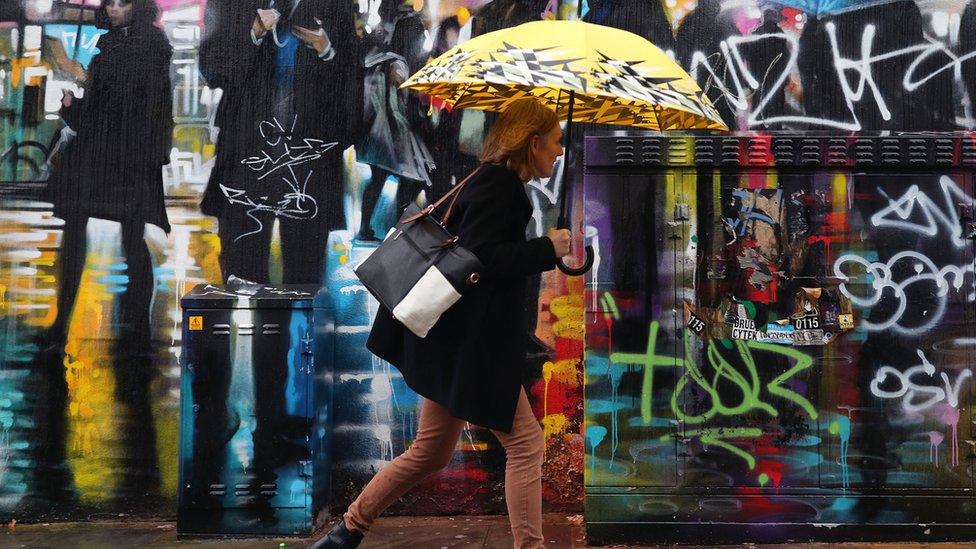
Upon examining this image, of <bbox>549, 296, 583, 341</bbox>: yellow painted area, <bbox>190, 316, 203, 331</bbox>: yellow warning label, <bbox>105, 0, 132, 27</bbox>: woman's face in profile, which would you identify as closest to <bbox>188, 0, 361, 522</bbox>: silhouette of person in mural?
<bbox>105, 0, 132, 27</bbox>: woman's face in profile

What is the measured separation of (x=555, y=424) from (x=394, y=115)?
2020 mm

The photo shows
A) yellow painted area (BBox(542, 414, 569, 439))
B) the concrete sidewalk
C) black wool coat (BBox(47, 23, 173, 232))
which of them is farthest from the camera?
black wool coat (BBox(47, 23, 173, 232))

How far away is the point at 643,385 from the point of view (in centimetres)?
468

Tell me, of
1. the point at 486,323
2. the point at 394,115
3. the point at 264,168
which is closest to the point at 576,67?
the point at 486,323

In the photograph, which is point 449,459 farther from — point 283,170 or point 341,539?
point 283,170

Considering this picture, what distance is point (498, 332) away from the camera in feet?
11.4

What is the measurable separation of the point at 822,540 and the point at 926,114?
242cm

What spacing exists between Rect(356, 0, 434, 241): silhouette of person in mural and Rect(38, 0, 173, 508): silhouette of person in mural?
1194 mm

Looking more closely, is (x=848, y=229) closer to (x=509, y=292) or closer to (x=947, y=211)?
(x=947, y=211)

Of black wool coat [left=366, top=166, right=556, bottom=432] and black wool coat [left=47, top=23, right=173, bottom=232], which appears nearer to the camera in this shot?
black wool coat [left=366, top=166, right=556, bottom=432]

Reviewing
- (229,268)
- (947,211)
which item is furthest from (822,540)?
(229,268)

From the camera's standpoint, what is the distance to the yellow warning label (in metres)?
4.88

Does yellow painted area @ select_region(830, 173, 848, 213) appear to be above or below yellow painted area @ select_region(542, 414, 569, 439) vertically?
above

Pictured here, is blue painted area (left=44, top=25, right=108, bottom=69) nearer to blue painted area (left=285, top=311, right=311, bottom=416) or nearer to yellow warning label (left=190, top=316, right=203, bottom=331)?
yellow warning label (left=190, top=316, right=203, bottom=331)
